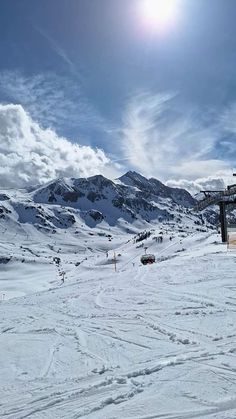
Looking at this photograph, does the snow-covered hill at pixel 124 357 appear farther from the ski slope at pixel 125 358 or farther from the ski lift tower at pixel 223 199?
the ski lift tower at pixel 223 199

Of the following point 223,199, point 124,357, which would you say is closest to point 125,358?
point 124,357

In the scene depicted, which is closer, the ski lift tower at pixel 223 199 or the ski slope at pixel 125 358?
the ski slope at pixel 125 358

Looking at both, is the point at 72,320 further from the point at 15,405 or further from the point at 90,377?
the point at 15,405

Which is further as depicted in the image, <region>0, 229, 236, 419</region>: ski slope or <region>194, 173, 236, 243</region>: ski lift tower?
<region>194, 173, 236, 243</region>: ski lift tower

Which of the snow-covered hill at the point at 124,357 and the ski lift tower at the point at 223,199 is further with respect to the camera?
the ski lift tower at the point at 223,199

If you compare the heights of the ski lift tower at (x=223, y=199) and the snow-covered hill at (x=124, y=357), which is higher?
the ski lift tower at (x=223, y=199)

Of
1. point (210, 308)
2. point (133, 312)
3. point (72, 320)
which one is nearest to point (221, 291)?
point (210, 308)

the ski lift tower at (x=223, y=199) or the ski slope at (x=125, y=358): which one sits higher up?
the ski lift tower at (x=223, y=199)

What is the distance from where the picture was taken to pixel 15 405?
7.46m

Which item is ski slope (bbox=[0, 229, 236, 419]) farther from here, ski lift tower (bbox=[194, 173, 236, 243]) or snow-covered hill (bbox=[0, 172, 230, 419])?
ski lift tower (bbox=[194, 173, 236, 243])

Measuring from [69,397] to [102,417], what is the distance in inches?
43.9

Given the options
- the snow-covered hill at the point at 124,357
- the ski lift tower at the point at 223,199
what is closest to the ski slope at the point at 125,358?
the snow-covered hill at the point at 124,357

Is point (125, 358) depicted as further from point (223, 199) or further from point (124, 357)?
point (223, 199)

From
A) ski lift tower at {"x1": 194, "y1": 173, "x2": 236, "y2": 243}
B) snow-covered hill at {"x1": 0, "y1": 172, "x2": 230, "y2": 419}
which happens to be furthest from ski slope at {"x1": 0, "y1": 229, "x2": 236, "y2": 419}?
ski lift tower at {"x1": 194, "y1": 173, "x2": 236, "y2": 243}
